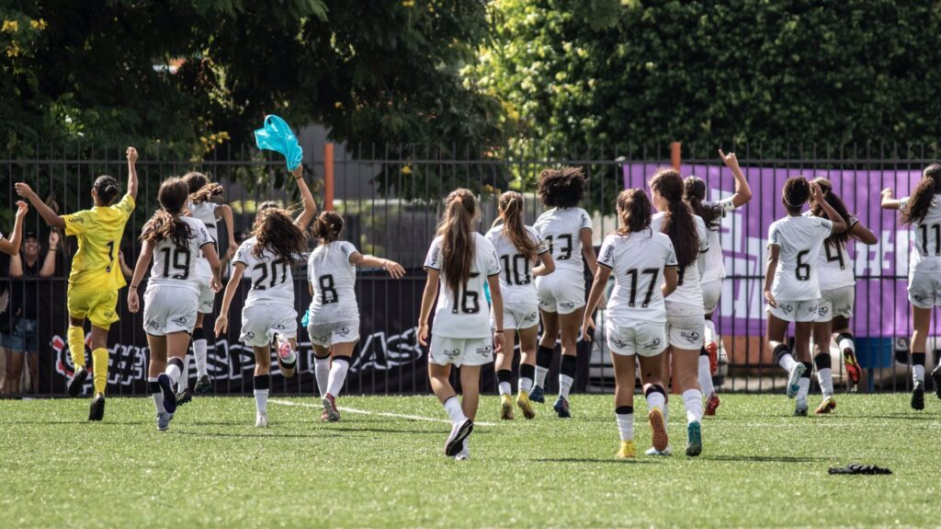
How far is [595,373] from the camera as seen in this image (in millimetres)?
17344

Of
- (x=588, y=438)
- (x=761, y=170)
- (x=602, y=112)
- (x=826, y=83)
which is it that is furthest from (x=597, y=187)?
(x=588, y=438)

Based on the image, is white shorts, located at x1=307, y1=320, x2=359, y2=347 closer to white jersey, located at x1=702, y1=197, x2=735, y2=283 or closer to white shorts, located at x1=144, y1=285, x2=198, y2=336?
white shorts, located at x1=144, y1=285, x2=198, y2=336

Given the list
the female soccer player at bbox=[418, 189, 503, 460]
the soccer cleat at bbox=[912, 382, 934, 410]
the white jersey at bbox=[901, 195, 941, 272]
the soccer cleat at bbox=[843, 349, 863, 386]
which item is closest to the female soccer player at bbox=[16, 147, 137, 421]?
the female soccer player at bbox=[418, 189, 503, 460]

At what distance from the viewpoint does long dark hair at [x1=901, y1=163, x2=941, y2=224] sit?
1252cm

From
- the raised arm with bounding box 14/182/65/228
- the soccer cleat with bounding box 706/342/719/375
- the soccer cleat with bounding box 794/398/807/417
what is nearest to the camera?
the raised arm with bounding box 14/182/65/228

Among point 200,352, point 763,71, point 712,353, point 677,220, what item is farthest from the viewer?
point 763,71

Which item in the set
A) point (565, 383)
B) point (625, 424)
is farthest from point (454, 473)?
point (565, 383)

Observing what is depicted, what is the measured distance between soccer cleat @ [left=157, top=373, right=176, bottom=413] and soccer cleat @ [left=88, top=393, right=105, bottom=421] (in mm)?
1290

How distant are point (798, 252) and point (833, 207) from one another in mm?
653

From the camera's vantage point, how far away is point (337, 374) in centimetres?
1162

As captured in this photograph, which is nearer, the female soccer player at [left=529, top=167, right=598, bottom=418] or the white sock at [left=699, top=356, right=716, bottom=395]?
the female soccer player at [left=529, top=167, right=598, bottom=418]

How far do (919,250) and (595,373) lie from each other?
5.27 metres

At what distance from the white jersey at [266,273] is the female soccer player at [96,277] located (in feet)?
4.01

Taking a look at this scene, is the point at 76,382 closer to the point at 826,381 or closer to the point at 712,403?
the point at 712,403
